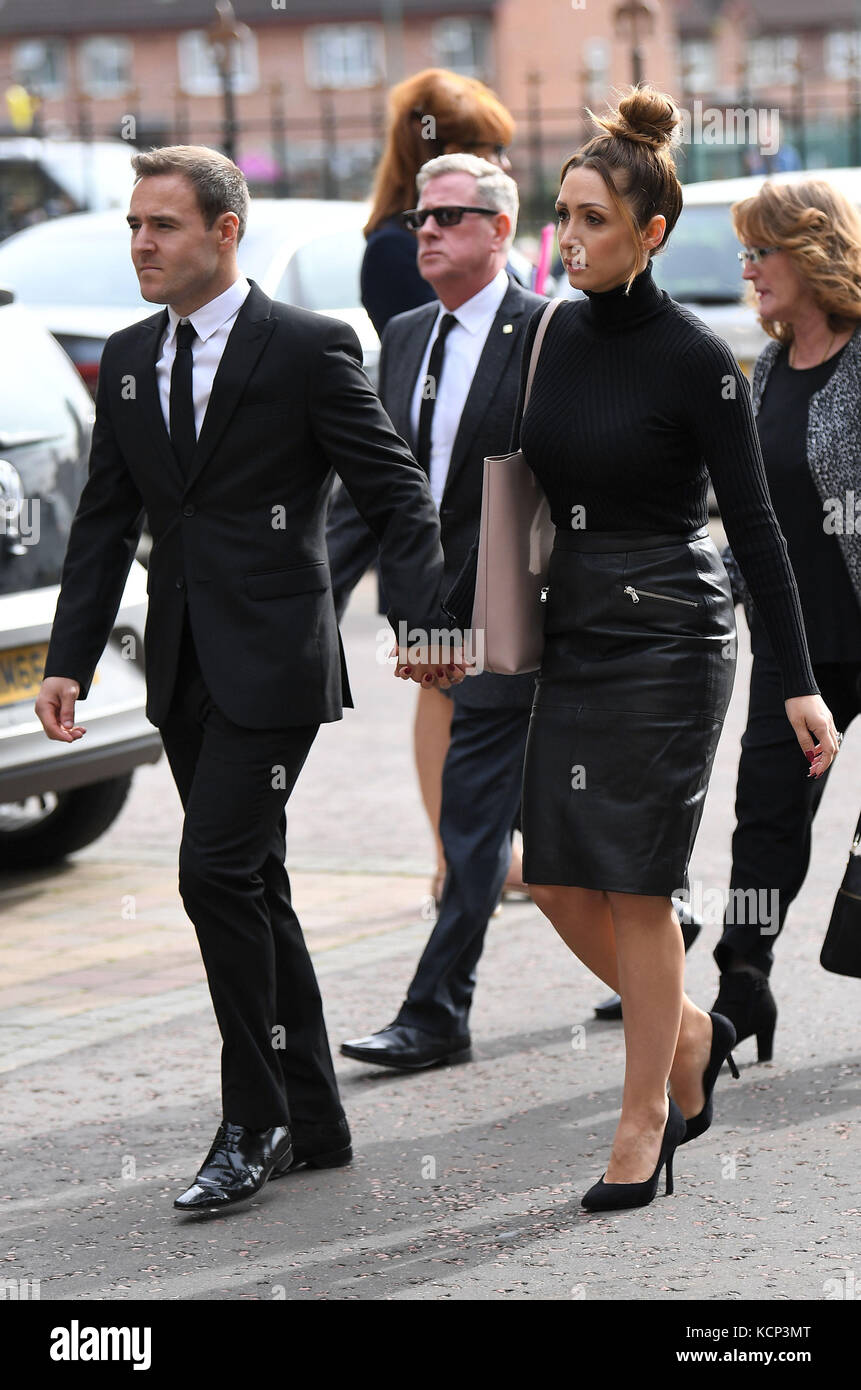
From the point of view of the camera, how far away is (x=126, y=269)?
1109cm

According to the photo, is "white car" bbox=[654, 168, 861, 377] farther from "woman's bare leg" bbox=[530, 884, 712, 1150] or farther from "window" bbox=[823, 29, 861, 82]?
"window" bbox=[823, 29, 861, 82]

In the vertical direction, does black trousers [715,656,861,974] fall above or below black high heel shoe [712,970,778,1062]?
above

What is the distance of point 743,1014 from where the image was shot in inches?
190

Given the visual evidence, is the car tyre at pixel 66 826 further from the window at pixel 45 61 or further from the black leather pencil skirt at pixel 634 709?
the window at pixel 45 61

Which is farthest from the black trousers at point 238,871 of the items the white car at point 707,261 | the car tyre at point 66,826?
the white car at point 707,261

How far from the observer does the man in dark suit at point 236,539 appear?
12.9 feet

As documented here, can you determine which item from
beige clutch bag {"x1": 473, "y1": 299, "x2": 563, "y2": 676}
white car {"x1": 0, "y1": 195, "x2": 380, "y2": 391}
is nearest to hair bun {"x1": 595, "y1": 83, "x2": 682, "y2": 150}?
beige clutch bag {"x1": 473, "y1": 299, "x2": 563, "y2": 676}

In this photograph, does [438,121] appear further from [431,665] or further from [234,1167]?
[234,1167]

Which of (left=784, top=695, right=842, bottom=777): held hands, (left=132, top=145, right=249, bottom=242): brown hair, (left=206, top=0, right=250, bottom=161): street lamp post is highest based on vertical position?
(left=206, top=0, right=250, bottom=161): street lamp post

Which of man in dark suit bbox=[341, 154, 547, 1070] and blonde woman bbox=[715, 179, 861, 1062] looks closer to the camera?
blonde woman bbox=[715, 179, 861, 1062]

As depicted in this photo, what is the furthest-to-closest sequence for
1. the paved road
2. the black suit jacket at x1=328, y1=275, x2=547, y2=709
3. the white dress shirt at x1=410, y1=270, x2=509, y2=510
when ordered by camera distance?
the white dress shirt at x1=410, y1=270, x2=509, y2=510 < the black suit jacket at x1=328, y1=275, x2=547, y2=709 < the paved road

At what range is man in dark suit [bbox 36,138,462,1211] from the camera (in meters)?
3.95

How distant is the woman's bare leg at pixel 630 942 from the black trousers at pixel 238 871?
0.53 metres

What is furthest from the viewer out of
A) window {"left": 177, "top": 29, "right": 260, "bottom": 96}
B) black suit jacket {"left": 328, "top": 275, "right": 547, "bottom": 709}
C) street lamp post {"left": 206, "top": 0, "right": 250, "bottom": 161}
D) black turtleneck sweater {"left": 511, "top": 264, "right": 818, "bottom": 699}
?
window {"left": 177, "top": 29, "right": 260, "bottom": 96}
